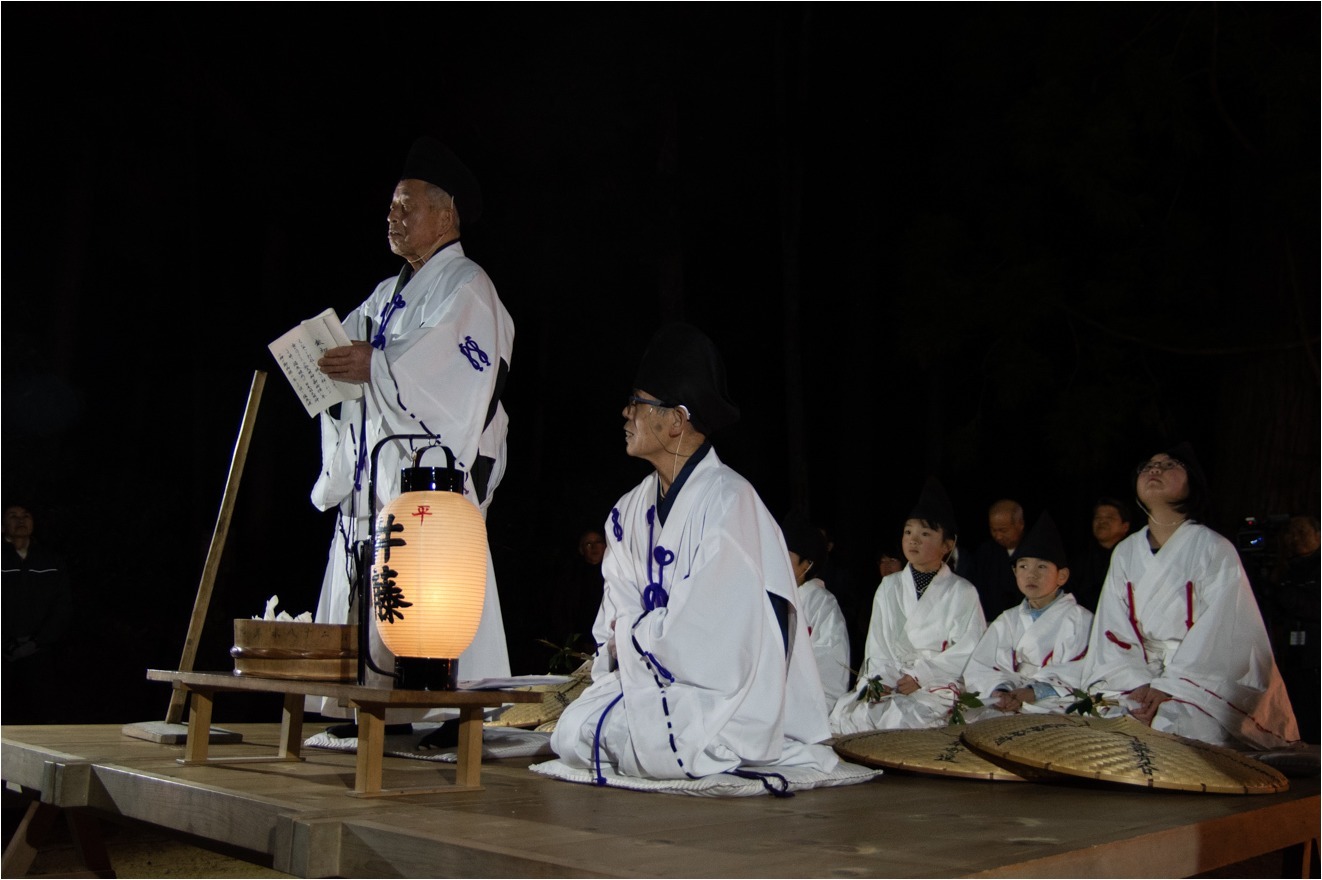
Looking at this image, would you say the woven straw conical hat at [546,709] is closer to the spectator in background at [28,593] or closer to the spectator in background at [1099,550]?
the spectator in background at [28,593]

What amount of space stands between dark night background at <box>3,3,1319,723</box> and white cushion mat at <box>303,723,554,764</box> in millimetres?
5347

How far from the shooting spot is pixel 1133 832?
2.72m

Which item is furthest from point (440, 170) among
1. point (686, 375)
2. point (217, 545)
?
point (217, 545)

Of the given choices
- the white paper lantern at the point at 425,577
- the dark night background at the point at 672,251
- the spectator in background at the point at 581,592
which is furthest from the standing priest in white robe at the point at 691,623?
the spectator in background at the point at 581,592

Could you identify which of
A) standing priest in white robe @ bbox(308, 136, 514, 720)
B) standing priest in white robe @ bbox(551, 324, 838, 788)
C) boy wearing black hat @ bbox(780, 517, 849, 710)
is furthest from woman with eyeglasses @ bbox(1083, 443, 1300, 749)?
standing priest in white robe @ bbox(308, 136, 514, 720)

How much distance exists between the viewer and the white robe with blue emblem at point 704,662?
3246mm

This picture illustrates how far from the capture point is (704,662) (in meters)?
3.26

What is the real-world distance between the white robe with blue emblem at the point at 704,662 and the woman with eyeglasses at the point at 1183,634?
2.19 metres

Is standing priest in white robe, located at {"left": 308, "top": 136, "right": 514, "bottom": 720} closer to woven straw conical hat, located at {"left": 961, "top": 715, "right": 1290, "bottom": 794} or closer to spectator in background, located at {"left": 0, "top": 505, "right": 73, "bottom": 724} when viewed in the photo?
woven straw conical hat, located at {"left": 961, "top": 715, "right": 1290, "bottom": 794}

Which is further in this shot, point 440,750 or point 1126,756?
point 440,750

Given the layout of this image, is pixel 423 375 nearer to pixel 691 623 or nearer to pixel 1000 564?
pixel 691 623

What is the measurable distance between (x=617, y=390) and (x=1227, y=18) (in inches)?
272

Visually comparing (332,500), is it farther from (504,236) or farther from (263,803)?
(504,236)

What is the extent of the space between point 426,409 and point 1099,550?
5556 mm
